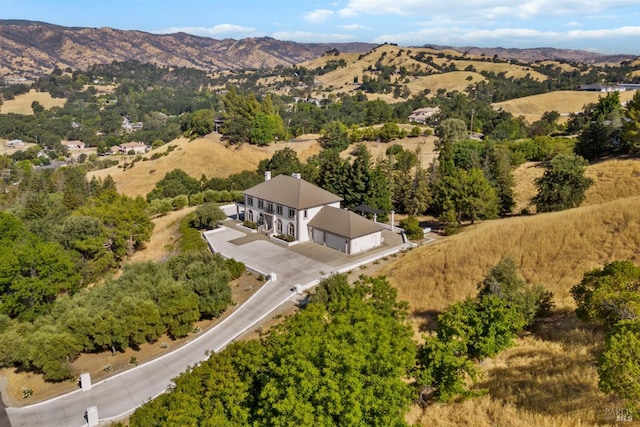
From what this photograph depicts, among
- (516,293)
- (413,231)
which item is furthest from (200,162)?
(516,293)

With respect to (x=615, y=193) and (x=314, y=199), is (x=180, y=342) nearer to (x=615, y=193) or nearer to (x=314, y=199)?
(x=314, y=199)

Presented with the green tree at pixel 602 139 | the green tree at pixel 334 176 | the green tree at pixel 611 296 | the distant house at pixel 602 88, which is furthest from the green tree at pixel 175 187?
the distant house at pixel 602 88

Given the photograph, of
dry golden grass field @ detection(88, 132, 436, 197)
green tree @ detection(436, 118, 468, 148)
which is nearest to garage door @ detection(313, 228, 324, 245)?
dry golden grass field @ detection(88, 132, 436, 197)

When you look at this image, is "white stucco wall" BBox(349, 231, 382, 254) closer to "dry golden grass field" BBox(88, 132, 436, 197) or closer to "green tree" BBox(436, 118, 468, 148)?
"dry golden grass field" BBox(88, 132, 436, 197)

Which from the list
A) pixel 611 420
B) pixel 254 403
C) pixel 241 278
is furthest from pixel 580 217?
pixel 254 403

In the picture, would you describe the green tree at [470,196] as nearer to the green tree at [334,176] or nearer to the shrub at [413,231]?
the shrub at [413,231]
